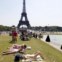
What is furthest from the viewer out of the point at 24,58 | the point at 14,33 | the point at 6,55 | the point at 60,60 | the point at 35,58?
the point at 14,33

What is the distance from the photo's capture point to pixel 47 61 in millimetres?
14547

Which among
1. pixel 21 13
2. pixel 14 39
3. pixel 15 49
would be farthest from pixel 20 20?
pixel 15 49

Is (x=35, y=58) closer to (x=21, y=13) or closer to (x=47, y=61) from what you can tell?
(x=47, y=61)

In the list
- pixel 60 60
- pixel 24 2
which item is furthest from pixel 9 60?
pixel 24 2

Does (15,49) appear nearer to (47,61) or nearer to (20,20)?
(47,61)

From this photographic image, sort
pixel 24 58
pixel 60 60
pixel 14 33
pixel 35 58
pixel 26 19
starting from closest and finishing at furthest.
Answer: pixel 24 58 → pixel 35 58 → pixel 60 60 → pixel 14 33 → pixel 26 19

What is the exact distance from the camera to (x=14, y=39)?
2930 cm

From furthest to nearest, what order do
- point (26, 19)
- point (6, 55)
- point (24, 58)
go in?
point (26, 19)
point (6, 55)
point (24, 58)

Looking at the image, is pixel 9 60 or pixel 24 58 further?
pixel 9 60

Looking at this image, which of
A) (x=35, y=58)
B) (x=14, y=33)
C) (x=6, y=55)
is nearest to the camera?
(x=35, y=58)

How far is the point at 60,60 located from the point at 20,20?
94385 millimetres

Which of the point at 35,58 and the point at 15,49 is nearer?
the point at 35,58

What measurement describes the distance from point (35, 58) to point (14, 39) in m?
15.2

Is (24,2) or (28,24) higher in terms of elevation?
(24,2)
